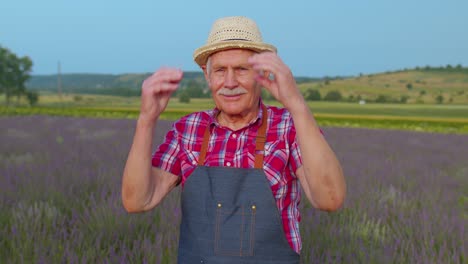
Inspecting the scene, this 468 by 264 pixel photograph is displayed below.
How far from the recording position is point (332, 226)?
13.3 feet

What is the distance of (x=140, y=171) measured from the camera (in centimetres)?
209

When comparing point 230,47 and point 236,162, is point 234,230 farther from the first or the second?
point 230,47

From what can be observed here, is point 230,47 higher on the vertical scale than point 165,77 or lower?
higher

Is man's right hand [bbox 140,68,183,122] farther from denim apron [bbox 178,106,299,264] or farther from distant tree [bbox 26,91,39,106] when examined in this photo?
distant tree [bbox 26,91,39,106]

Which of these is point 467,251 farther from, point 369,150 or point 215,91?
point 369,150

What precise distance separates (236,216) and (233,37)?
0.68m

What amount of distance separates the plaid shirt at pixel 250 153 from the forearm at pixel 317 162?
0.10 meters

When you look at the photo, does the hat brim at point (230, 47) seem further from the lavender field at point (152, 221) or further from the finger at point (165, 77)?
the lavender field at point (152, 221)

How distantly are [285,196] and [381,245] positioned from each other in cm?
202

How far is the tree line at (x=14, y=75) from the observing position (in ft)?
238

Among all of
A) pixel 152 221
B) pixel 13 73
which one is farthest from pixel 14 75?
pixel 152 221

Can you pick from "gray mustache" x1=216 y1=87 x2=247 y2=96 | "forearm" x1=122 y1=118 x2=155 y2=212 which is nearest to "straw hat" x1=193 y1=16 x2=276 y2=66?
"gray mustache" x1=216 y1=87 x2=247 y2=96

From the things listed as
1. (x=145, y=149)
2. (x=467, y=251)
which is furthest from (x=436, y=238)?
(x=145, y=149)

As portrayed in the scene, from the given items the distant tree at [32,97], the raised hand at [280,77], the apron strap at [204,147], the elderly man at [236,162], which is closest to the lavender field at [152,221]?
the elderly man at [236,162]
